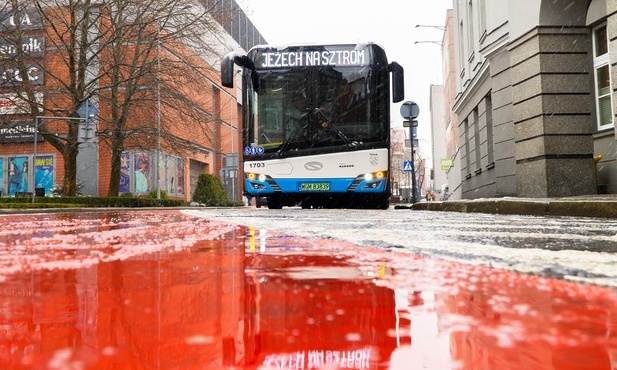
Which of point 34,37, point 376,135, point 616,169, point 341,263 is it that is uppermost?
point 34,37

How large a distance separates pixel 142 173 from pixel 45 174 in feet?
17.7

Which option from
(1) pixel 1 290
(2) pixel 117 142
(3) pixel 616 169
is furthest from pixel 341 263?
(2) pixel 117 142

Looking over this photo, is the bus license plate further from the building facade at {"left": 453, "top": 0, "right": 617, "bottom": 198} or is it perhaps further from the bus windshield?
the building facade at {"left": 453, "top": 0, "right": 617, "bottom": 198}

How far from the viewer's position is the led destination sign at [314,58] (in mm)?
10828

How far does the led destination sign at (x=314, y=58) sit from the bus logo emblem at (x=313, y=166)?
2.11m

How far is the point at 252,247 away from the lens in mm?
2016

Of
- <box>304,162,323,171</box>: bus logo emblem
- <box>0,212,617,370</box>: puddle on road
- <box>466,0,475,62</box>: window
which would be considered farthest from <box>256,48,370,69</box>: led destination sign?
<box>0,212,617,370</box>: puddle on road

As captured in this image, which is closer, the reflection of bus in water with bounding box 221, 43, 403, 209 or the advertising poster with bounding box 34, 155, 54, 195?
the reflection of bus in water with bounding box 221, 43, 403, 209

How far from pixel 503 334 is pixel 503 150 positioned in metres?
14.6

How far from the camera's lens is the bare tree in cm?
1725

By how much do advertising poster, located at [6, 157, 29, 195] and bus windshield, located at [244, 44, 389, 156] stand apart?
913 inches

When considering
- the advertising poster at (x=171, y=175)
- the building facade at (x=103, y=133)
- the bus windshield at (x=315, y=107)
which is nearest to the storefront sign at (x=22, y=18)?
the building facade at (x=103, y=133)

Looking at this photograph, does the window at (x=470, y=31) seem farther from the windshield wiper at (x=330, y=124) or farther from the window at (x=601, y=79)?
the windshield wiper at (x=330, y=124)

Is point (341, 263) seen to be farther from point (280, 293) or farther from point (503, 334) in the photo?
point (503, 334)
